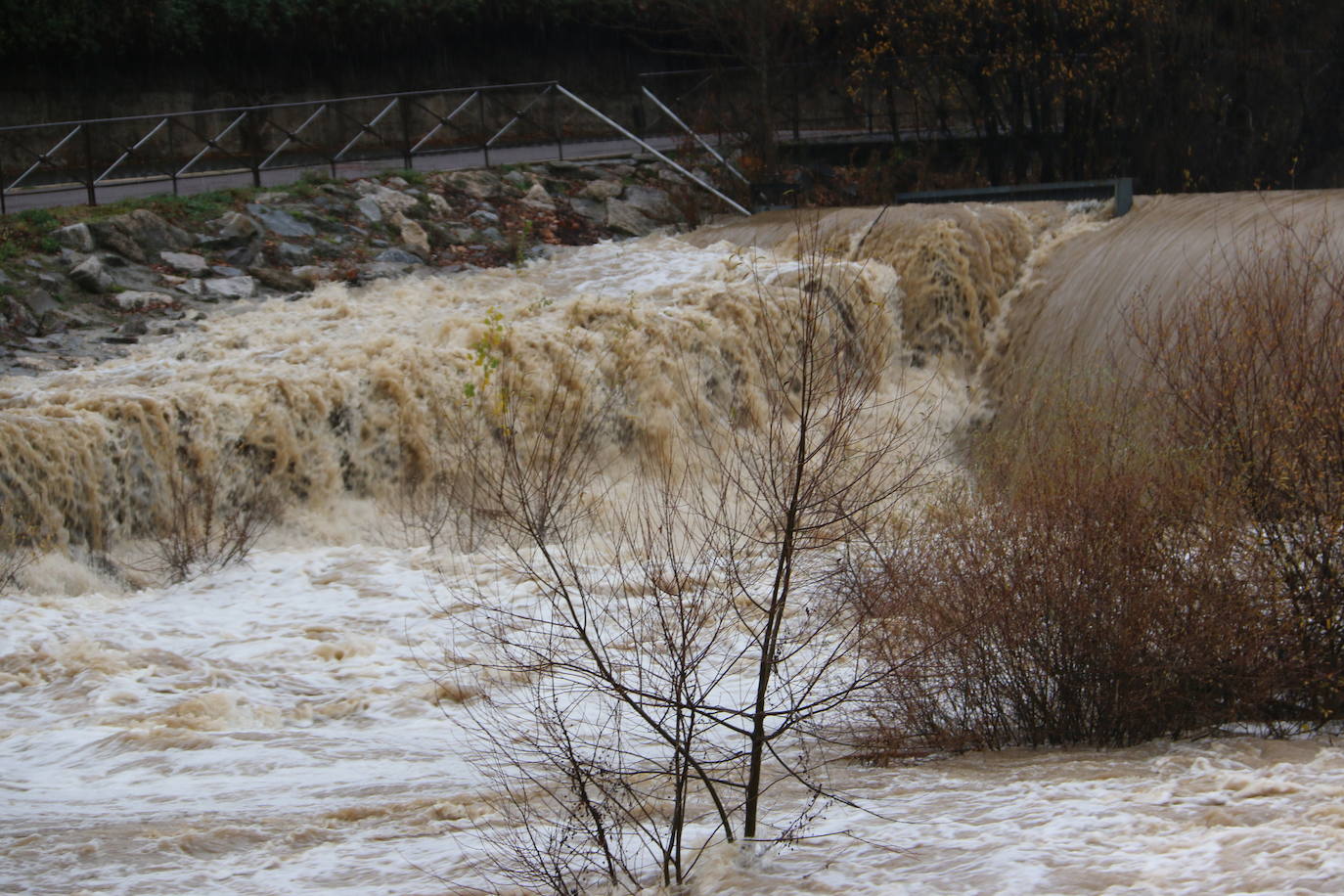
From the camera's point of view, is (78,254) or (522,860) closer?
(522,860)

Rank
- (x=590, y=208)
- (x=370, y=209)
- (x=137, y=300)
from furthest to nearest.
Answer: (x=590, y=208) < (x=370, y=209) < (x=137, y=300)

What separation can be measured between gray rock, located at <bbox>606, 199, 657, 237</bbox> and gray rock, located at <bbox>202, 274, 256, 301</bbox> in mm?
4854

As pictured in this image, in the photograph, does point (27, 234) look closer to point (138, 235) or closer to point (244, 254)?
point (138, 235)

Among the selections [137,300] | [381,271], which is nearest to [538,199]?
[381,271]

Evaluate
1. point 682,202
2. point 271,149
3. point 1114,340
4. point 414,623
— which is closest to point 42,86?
point 271,149

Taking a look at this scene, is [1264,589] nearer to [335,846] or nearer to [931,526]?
[931,526]

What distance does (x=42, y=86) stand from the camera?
2014 centimetres

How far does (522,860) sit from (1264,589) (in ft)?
12.1

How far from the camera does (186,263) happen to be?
1491cm

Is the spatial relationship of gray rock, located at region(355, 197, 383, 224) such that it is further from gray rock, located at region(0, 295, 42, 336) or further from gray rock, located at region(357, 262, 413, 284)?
gray rock, located at region(0, 295, 42, 336)

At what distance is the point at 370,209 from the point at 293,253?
4.92ft

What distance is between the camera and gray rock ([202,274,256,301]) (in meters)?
14.5

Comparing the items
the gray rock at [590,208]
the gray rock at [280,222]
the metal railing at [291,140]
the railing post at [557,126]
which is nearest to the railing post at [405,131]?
the metal railing at [291,140]

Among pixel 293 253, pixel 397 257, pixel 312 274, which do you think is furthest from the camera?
pixel 397 257
